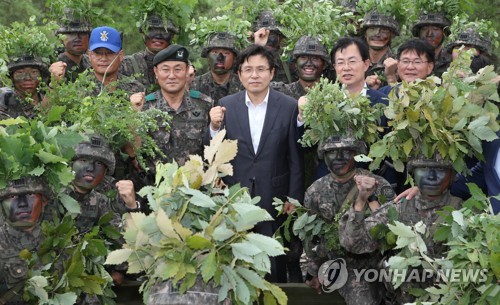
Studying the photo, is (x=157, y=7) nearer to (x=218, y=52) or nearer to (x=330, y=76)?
(x=218, y=52)

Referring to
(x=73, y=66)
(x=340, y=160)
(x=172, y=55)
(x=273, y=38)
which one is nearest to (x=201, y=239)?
(x=340, y=160)

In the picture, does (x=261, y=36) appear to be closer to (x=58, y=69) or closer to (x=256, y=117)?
(x=256, y=117)

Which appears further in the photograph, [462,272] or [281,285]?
[281,285]

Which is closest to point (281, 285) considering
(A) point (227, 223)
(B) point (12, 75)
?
(A) point (227, 223)

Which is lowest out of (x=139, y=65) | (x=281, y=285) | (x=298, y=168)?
(x=281, y=285)

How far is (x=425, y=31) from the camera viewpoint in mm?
17266

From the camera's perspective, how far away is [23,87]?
1558cm

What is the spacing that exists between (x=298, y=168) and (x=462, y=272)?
10.0ft

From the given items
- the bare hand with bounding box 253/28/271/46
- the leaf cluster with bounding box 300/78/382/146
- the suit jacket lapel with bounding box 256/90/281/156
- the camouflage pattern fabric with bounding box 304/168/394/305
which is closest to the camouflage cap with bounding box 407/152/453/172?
the camouflage pattern fabric with bounding box 304/168/394/305

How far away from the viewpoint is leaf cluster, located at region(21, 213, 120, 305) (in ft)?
41.8

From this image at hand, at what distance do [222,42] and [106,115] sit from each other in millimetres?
2498

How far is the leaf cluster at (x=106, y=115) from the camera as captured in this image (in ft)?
47.0

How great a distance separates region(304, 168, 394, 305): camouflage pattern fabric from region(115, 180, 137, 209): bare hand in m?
1.75

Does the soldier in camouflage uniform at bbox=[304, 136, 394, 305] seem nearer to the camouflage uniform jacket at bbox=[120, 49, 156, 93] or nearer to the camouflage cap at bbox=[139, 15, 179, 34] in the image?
the camouflage uniform jacket at bbox=[120, 49, 156, 93]
